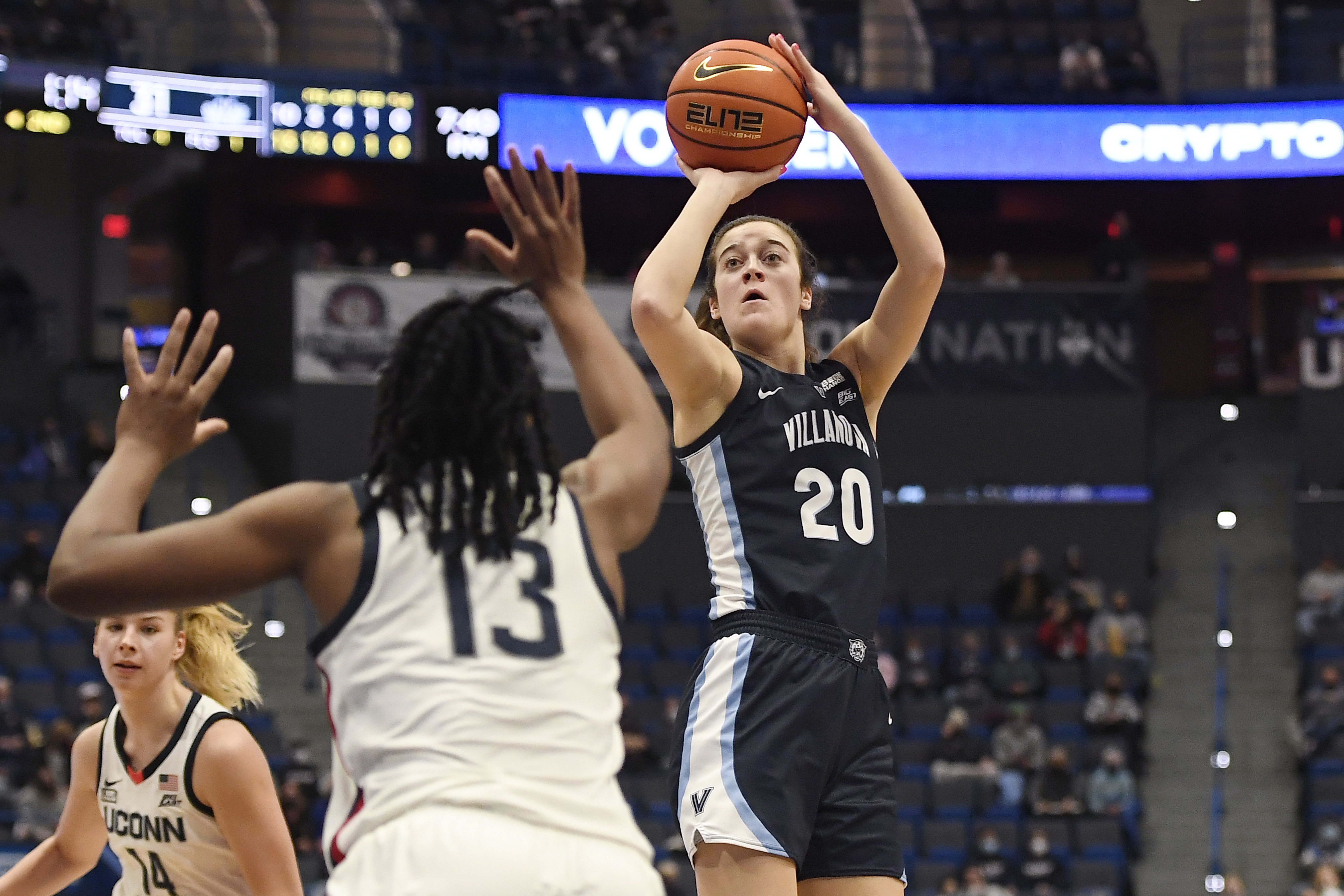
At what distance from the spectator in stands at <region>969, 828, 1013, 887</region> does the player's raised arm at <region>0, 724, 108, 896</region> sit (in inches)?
379

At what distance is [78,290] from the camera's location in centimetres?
2103

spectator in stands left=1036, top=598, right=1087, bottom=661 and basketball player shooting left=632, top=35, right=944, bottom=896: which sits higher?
basketball player shooting left=632, top=35, right=944, bottom=896

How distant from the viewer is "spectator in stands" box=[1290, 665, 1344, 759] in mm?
15562

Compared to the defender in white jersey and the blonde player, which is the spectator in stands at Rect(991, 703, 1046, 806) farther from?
the defender in white jersey

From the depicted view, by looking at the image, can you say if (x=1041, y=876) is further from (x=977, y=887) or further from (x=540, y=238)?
(x=540, y=238)

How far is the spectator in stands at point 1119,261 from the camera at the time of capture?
61.8ft

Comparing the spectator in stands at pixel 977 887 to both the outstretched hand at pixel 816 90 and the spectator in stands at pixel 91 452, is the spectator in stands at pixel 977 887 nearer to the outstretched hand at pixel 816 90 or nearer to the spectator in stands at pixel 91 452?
the spectator in stands at pixel 91 452

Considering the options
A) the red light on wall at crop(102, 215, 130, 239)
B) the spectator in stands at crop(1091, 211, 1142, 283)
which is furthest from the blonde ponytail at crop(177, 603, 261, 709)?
the red light on wall at crop(102, 215, 130, 239)

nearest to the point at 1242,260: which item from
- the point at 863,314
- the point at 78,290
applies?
the point at 863,314

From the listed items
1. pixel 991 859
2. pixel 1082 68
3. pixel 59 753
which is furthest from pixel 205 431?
pixel 1082 68

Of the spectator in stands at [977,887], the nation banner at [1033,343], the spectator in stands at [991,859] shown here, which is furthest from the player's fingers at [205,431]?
the nation banner at [1033,343]

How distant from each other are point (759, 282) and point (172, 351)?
159 cm

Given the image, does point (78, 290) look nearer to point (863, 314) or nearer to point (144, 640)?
point (863, 314)

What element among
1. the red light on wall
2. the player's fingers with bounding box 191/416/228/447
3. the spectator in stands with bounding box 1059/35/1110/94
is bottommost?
the player's fingers with bounding box 191/416/228/447
